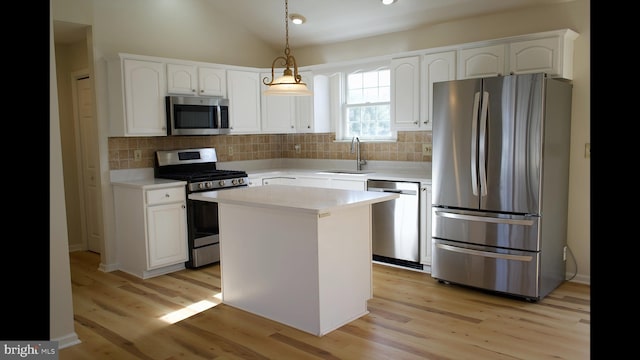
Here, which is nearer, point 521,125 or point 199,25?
point 521,125

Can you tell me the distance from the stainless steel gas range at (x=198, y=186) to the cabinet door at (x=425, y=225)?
2.00 metres

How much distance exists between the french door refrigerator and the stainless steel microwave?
2441mm

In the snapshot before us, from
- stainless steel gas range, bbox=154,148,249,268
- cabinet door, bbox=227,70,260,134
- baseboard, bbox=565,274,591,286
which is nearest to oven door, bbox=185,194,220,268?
stainless steel gas range, bbox=154,148,249,268

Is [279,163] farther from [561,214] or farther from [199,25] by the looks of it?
[561,214]

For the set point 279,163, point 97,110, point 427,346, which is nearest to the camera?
point 427,346

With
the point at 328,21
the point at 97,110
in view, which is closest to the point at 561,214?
the point at 328,21

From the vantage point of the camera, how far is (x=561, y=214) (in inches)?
Result: 162

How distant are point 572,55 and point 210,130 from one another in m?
3.61

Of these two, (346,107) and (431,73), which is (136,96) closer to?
(346,107)

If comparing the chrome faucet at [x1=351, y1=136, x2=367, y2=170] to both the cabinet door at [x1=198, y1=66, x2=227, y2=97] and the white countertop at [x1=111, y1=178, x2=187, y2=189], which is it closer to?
the cabinet door at [x1=198, y1=66, x2=227, y2=97]

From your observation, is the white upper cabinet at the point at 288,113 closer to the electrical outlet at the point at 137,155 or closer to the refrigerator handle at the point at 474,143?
the electrical outlet at the point at 137,155

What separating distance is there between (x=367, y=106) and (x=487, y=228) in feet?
7.67

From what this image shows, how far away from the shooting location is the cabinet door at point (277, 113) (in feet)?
19.3
